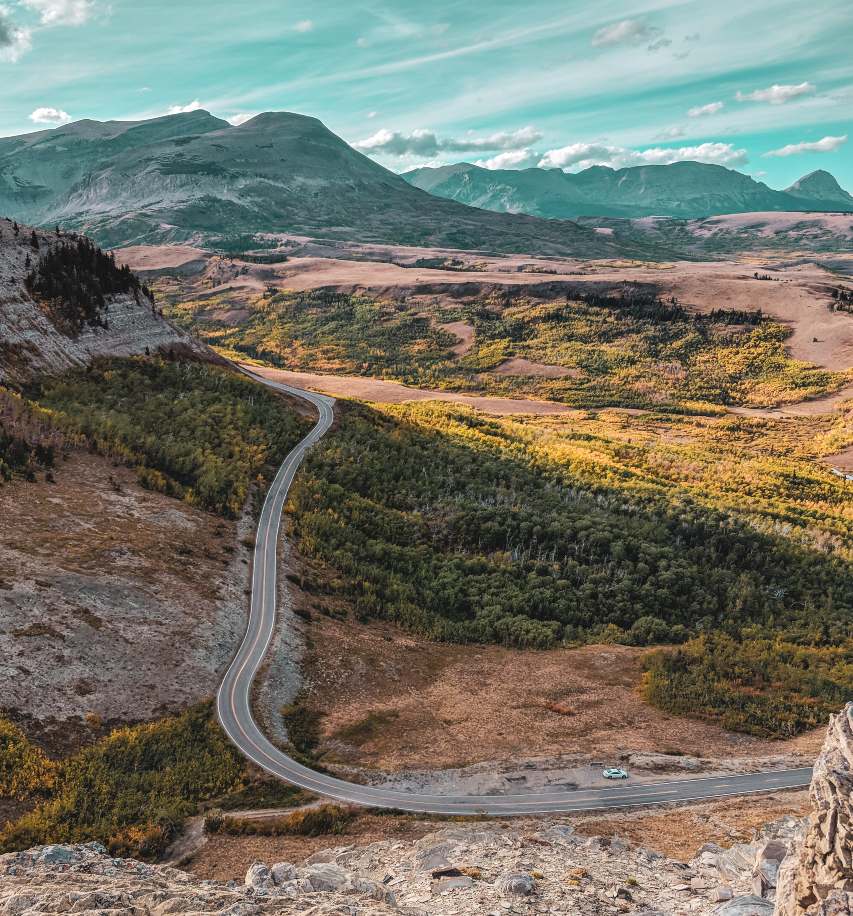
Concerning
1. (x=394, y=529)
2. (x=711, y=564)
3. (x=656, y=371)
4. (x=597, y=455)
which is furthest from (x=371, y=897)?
(x=656, y=371)

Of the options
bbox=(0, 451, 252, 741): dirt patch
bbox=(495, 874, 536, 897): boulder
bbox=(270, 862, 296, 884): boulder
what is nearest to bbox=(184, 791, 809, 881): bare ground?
bbox=(270, 862, 296, 884): boulder

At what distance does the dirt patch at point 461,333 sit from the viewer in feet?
545

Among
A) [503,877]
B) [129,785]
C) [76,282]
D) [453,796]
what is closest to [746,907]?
[503,877]

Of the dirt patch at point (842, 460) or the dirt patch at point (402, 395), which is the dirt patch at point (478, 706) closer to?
the dirt patch at point (842, 460)

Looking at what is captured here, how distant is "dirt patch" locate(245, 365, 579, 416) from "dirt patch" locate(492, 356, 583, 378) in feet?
A: 52.6

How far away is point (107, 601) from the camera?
36.5 meters

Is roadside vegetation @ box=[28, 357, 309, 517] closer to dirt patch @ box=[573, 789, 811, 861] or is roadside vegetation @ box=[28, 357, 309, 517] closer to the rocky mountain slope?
the rocky mountain slope

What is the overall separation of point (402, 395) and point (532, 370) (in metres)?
41.6

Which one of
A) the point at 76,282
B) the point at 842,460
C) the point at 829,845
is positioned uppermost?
the point at 76,282

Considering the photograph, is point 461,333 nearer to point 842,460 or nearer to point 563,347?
point 563,347

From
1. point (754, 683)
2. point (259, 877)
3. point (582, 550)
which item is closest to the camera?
point (259, 877)

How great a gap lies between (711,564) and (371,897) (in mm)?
47011

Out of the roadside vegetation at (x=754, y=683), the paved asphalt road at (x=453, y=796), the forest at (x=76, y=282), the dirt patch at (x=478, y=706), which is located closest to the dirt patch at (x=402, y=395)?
the forest at (x=76, y=282)

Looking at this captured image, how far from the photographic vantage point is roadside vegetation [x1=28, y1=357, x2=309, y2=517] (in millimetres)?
54906
